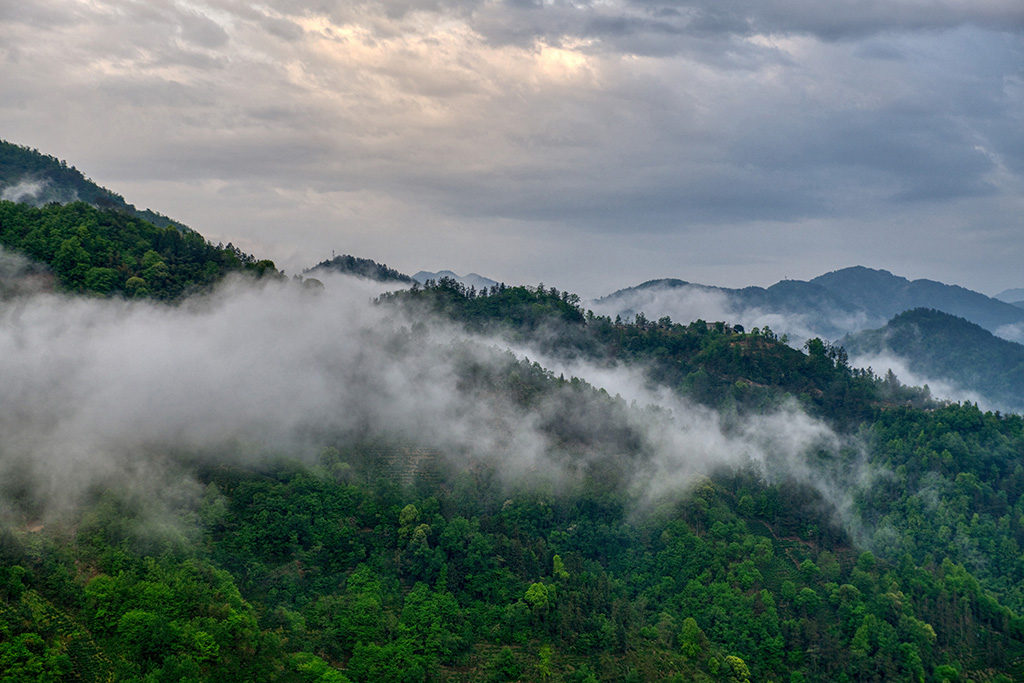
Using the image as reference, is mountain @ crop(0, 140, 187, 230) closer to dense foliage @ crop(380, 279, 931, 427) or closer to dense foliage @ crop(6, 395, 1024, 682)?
dense foliage @ crop(380, 279, 931, 427)

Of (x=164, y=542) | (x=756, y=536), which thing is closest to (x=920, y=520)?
(x=756, y=536)

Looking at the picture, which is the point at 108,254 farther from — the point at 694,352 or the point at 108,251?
the point at 694,352

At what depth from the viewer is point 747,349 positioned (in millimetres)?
146125

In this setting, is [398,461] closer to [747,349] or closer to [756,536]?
[756,536]

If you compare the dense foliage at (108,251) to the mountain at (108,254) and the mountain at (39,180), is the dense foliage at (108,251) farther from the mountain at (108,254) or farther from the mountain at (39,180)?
the mountain at (39,180)

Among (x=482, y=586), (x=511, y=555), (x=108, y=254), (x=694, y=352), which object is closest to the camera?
(x=482, y=586)

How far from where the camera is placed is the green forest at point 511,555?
65.4 meters

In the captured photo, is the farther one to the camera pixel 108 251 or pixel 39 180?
pixel 39 180

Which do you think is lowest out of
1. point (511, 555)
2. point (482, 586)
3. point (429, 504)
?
point (482, 586)

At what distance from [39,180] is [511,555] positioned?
452ft

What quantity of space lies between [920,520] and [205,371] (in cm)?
9899

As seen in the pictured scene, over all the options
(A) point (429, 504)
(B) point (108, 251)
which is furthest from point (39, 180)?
(A) point (429, 504)

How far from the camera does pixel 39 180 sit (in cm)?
16650

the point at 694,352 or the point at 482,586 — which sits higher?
the point at 694,352
